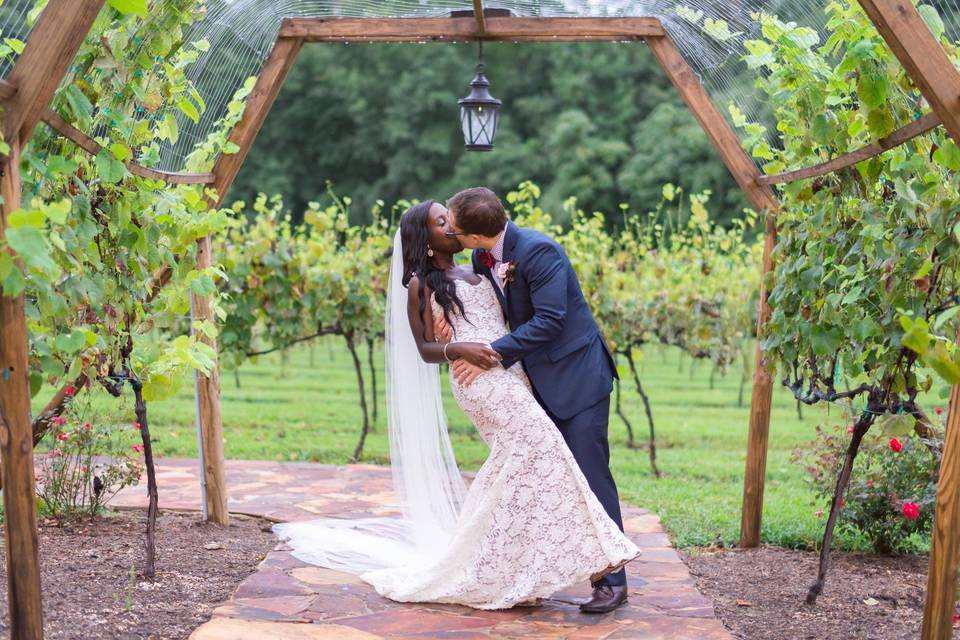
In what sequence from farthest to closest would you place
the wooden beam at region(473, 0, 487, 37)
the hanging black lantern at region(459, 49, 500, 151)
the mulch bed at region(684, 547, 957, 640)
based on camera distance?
the hanging black lantern at region(459, 49, 500, 151) < the wooden beam at region(473, 0, 487, 37) < the mulch bed at region(684, 547, 957, 640)

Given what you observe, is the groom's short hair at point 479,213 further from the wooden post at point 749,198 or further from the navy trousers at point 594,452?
the wooden post at point 749,198

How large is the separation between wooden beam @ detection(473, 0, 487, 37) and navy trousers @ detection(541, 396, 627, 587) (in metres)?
2.31

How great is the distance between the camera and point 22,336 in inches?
123

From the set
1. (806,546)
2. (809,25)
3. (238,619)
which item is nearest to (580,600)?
(238,619)

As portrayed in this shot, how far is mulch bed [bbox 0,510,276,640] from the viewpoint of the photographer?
162 inches

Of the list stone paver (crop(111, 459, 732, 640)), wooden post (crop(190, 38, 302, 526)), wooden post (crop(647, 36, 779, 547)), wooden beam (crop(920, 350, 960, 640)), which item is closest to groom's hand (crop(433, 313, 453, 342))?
stone paver (crop(111, 459, 732, 640))

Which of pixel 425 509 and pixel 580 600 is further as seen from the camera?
pixel 425 509

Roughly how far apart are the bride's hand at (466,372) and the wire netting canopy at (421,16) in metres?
1.91

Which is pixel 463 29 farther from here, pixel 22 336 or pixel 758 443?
pixel 22 336

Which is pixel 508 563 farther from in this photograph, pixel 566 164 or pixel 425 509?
pixel 566 164

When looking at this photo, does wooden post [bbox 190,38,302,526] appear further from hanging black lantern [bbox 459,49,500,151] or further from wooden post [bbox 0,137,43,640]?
wooden post [bbox 0,137,43,640]

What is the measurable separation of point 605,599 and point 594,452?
616 mm

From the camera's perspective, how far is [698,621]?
14.4ft

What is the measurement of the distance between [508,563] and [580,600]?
0.41 meters
